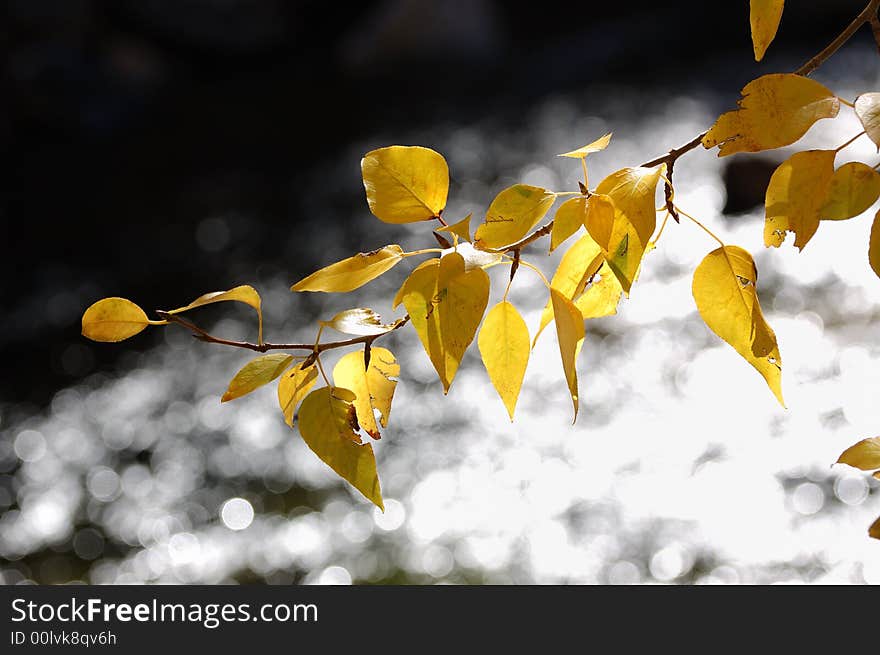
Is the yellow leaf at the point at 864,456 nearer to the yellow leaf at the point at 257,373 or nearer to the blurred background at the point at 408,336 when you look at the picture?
the yellow leaf at the point at 257,373

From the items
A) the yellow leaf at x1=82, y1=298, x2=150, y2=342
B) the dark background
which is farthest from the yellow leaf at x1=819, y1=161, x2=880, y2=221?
the dark background

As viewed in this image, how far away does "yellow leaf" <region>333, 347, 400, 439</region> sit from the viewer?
313 mm

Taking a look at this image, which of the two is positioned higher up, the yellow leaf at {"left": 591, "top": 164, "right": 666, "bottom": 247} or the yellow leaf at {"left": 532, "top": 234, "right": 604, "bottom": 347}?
the yellow leaf at {"left": 532, "top": 234, "right": 604, "bottom": 347}

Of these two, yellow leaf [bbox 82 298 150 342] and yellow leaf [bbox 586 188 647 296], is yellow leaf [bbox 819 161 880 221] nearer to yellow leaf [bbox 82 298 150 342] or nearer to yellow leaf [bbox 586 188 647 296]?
yellow leaf [bbox 586 188 647 296]

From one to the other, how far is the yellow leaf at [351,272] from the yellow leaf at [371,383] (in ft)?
0.13

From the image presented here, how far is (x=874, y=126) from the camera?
0.23 meters

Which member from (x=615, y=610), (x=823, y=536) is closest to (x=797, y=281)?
(x=823, y=536)

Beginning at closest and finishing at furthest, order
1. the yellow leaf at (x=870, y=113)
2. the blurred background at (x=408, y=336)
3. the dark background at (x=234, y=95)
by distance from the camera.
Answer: the yellow leaf at (x=870, y=113), the blurred background at (x=408, y=336), the dark background at (x=234, y=95)

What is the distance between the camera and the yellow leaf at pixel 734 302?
27 centimetres

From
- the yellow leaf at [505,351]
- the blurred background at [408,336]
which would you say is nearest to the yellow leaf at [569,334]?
the yellow leaf at [505,351]

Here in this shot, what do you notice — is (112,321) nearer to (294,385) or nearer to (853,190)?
(294,385)

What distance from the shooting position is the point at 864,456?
0.96 feet

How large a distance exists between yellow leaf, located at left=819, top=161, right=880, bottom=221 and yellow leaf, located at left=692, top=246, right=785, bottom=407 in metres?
0.03

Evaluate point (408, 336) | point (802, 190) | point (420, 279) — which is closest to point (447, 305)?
point (420, 279)
